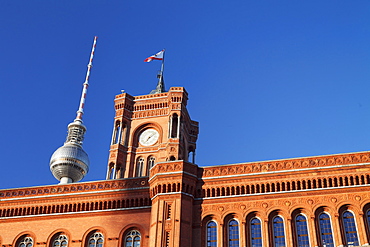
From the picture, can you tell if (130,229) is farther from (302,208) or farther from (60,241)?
(302,208)

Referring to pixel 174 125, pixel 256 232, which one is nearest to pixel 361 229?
pixel 256 232

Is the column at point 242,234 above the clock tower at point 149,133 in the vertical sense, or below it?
below

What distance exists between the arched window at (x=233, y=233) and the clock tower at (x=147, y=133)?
1914cm

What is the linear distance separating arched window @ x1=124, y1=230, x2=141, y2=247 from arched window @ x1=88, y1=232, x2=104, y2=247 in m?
2.13

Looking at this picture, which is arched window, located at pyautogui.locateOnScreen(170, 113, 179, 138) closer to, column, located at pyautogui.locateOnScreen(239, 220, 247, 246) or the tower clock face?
the tower clock face

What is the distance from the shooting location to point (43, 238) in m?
40.3

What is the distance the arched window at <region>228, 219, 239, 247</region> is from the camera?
3612cm

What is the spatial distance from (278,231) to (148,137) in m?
28.4

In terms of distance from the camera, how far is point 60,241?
40.1m

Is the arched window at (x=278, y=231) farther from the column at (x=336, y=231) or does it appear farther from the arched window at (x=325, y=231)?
the column at (x=336, y=231)

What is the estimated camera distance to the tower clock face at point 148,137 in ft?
199

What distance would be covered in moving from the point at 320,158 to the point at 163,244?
1361 centimetres

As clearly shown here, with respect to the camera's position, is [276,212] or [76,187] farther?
[76,187]

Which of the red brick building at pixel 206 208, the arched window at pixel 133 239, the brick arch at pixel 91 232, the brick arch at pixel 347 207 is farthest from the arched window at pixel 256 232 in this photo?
the brick arch at pixel 91 232
